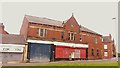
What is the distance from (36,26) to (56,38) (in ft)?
17.9

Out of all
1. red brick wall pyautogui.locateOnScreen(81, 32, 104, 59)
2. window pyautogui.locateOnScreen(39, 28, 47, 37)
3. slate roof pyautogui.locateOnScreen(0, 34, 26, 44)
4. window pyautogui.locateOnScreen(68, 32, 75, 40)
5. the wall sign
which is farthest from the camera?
red brick wall pyautogui.locateOnScreen(81, 32, 104, 59)

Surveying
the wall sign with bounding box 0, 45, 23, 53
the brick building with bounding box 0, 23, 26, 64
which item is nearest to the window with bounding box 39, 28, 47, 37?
the brick building with bounding box 0, 23, 26, 64

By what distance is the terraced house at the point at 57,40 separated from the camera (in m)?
37.7

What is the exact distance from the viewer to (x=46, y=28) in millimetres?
40250

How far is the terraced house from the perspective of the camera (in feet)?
124

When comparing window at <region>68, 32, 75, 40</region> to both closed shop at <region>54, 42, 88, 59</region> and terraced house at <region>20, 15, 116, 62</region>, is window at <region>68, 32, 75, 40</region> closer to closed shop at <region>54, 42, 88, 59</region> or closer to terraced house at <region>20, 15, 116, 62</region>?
terraced house at <region>20, 15, 116, 62</region>

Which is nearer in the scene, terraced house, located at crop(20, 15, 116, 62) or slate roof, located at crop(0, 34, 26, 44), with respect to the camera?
slate roof, located at crop(0, 34, 26, 44)

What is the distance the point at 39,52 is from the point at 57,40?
17.9 feet

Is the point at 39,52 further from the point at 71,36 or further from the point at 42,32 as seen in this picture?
the point at 71,36

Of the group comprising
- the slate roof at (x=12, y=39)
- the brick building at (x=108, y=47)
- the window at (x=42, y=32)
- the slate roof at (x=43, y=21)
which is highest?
the slate roof at (x=43, y=21)

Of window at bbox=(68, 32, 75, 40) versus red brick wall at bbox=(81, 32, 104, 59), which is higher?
window at bbox=(68, 32, 75, 40)

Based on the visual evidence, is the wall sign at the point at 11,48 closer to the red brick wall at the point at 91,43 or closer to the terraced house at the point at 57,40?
the terraced house at the point at 57,40

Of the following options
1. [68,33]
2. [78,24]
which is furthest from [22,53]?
[78,24]

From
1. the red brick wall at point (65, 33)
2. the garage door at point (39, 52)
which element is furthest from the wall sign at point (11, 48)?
the red brick wall at point (65, 33)
